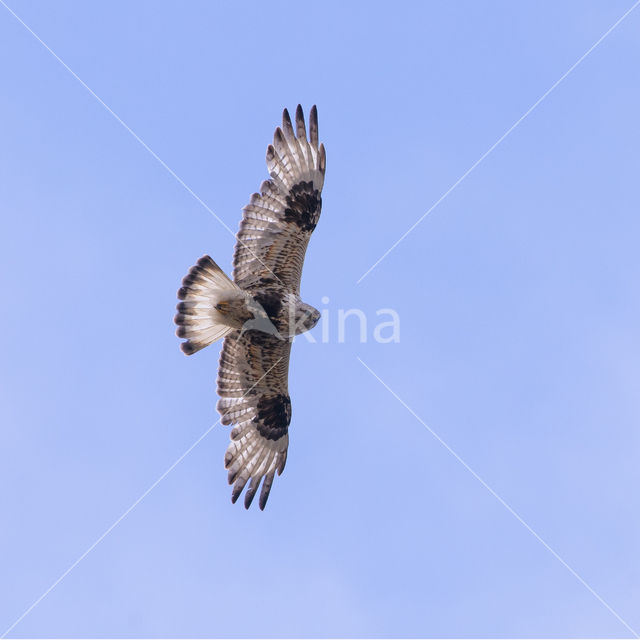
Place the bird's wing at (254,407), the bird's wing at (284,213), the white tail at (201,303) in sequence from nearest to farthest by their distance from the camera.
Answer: the white tail at (201,303), the bird's wing at (284,213), the bird's wing at (254,407)

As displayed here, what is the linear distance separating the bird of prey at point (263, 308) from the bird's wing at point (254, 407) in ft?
0.04

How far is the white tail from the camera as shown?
1176 cm

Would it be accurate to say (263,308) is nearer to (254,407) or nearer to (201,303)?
(201,303)

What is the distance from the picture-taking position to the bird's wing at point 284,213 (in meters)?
12.2

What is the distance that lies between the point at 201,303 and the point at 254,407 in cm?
179

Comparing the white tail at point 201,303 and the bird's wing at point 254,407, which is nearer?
the white tail at point 201,303

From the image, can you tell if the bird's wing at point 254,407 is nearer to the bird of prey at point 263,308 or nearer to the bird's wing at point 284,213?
the bird of prey at point 263,308

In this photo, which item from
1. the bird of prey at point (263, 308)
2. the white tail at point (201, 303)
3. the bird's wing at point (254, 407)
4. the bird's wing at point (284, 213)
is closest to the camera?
the white tail at point (201, 303)

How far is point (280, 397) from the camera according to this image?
42.4 ft

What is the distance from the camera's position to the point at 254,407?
1288 centimetres

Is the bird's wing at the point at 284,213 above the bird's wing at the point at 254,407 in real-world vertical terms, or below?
above

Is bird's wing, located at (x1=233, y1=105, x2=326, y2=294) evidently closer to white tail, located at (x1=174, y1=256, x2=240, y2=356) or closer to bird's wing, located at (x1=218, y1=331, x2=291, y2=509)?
white tail, located at (x1=174, y1=256, x2=240, y2=356)

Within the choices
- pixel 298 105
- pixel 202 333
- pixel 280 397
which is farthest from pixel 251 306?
pixel 298 105

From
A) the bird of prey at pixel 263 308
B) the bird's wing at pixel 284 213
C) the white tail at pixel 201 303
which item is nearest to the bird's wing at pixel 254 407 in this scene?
the bird of prey at pixel 263 308
